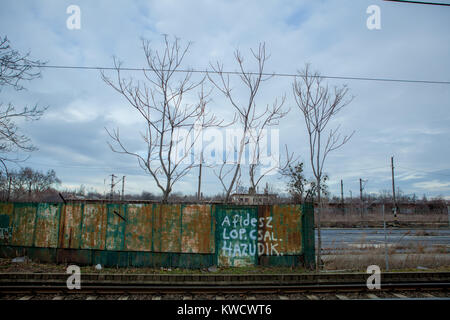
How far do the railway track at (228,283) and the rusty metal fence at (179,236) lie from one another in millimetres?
1391

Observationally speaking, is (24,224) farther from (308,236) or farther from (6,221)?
(308,236)

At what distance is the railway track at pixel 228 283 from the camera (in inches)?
285

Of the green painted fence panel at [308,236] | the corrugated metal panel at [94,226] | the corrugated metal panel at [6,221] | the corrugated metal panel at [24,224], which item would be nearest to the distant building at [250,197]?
the green painted fence panel at [308,236]

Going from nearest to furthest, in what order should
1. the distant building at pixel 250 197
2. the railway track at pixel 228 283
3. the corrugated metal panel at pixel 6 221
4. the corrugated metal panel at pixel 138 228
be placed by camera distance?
the railway track at pixel 228 283, the corrugated metal panel at pixel 138 228, the corrugated metal panel at pixel 6 221, the distant building at pixel 250 197

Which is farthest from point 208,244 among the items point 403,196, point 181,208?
point 403,196

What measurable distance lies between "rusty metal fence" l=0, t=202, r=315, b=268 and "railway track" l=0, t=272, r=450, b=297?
139 cm

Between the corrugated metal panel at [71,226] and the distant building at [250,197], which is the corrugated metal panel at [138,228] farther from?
the distant building at [250,197]

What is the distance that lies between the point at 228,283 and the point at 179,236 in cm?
279

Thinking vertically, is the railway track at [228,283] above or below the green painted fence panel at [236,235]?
below

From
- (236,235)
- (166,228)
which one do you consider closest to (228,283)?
(236,235)

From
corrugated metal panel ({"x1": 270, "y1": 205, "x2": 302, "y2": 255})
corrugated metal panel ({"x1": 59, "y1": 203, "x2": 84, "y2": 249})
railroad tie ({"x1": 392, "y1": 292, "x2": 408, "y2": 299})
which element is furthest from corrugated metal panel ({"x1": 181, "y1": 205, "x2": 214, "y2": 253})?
railroad tie ({"x1": 392, "y1": 292, "x2": 408, "y2": 299})

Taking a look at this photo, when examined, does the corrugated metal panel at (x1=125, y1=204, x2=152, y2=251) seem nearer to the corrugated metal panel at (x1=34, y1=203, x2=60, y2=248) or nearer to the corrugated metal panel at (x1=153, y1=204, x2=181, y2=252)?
the corrugated metal panel at (x1=153, y1=204, x2=181, y2=252)
